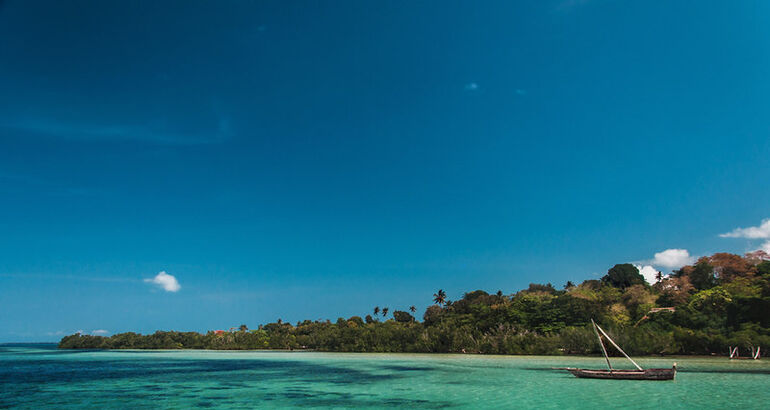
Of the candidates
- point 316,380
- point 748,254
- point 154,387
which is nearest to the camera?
point 154,387

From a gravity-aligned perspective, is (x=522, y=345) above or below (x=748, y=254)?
below

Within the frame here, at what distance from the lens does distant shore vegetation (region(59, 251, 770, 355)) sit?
147 ft

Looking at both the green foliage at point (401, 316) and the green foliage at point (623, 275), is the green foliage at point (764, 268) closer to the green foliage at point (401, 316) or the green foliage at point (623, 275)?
the green foliage at point (623, 275)

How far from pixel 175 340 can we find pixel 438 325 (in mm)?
65504

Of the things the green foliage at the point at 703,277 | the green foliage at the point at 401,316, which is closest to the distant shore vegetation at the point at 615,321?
the green foliage at the point at 703,277

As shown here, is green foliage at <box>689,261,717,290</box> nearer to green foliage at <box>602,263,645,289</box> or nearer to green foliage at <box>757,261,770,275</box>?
green foliage at <box>757,261,770,275</box>

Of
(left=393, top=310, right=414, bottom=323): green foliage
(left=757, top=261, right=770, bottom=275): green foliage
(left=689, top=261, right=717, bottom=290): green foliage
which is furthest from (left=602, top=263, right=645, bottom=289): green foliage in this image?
(left=393, top=310, right=414, bottom=323): green foliage

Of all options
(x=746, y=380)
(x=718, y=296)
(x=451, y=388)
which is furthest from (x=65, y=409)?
(x=718, y=296)

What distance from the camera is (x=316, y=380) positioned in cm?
2670

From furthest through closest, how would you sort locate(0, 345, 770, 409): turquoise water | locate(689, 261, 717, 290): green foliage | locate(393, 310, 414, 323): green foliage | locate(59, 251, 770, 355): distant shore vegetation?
locate(393, 310, 414, 323): green foliage
locate(689, 261, 717, 290): green foliage
locate(59, 251, 770, 355): distant shore vegetation
locate(0, 345, 770, 409): turquoise water

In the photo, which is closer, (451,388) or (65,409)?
(65,409)

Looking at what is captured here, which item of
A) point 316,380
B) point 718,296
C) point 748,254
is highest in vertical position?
point 748,254

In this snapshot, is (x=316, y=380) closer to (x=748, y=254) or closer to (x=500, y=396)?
(x=500, y=396)

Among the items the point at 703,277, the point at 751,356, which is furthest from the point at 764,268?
the point at 751,356
